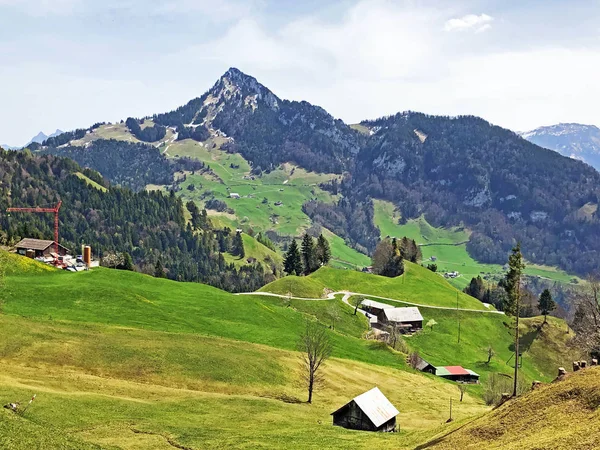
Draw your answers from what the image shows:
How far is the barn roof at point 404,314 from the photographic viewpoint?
163 meters

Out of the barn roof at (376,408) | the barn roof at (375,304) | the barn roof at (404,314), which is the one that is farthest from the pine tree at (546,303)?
the barn roof at (376,408)

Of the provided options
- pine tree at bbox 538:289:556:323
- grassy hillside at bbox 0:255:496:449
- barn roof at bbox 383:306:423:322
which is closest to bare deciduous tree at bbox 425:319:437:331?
barn roof at bbox 383:306:423:322

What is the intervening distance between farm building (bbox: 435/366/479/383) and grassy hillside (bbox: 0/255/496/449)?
11360 millimetres

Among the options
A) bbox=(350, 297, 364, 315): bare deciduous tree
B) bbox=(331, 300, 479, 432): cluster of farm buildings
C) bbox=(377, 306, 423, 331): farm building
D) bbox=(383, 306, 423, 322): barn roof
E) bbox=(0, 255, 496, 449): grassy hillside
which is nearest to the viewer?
bbox=(0, 255, 496, 449): grassy hillside

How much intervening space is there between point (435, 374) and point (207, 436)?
273 feet

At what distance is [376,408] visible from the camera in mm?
71188

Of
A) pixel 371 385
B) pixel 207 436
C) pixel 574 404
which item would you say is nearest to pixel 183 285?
pixel 371 385

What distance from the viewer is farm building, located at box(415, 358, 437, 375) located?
414ft

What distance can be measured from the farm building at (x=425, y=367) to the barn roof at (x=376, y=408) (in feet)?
183

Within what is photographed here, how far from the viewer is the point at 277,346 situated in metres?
104

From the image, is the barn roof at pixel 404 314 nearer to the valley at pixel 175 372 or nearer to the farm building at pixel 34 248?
the valley at pixel 175 372

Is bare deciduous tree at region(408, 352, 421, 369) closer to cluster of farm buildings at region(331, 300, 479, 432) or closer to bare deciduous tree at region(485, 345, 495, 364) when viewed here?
cluster of farm buildings at region(331, 300, 479, 432)

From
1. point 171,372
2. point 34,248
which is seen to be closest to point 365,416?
point 171,372

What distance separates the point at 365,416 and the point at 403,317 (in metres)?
99.2
